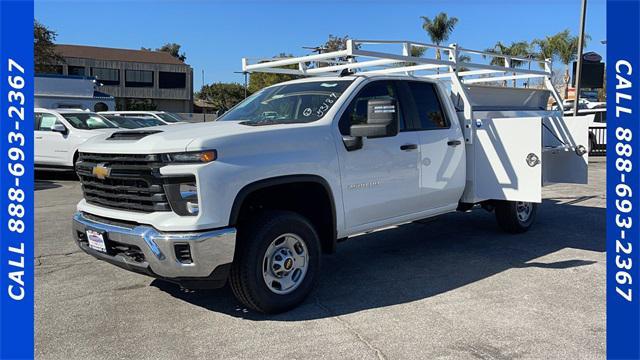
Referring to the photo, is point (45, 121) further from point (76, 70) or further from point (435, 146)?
point (76, 70)

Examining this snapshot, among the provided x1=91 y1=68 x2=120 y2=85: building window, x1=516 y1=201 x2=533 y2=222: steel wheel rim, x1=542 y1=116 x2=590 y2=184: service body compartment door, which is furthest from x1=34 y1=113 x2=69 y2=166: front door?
x1=91 y1=68 x2=120 y2=85: building window

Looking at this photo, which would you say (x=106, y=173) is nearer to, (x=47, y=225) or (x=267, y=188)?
(x=267, y=188)

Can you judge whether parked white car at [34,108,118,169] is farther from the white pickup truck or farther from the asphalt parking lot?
the white pickup truck

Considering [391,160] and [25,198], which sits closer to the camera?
[25,198]

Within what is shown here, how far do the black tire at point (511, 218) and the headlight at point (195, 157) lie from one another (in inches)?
169

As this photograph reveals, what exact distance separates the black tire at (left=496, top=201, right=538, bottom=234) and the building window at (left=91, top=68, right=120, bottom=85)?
55.6m

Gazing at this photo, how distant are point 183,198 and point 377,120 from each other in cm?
172

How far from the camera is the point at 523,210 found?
718cm

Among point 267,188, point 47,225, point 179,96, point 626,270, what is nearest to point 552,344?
point 626,270

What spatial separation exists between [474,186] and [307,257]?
262cm

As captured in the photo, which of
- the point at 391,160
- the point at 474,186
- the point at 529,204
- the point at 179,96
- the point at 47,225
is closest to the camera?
the point at 391,160

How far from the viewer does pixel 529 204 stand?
725 centimetres

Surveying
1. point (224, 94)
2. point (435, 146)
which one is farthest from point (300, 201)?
point (224, 94)

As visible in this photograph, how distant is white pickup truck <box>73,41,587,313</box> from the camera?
3883 mm
